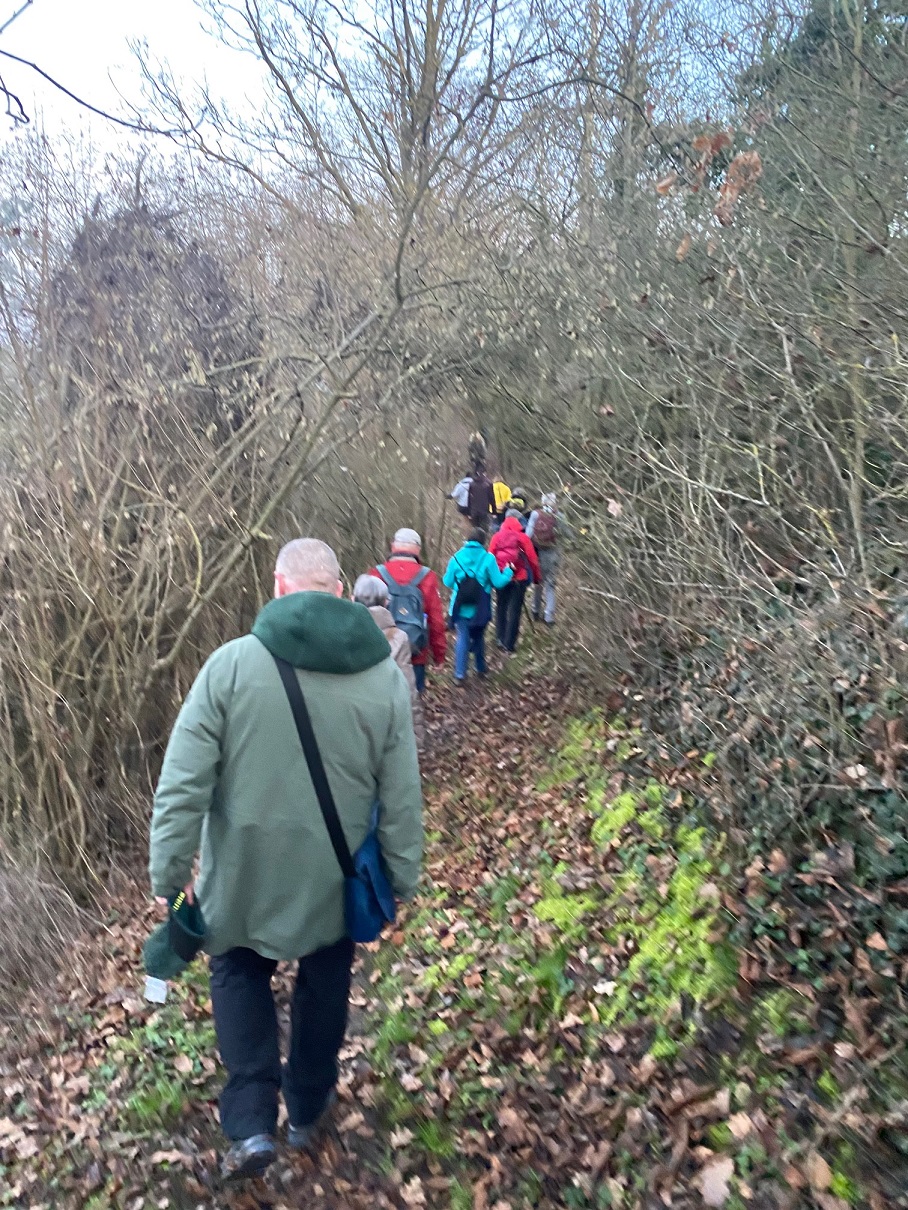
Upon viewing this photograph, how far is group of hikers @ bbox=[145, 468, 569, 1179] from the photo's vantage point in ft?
10.2

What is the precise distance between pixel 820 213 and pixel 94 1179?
7539 millimetres

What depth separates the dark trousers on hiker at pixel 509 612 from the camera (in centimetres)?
1089

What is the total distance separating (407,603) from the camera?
7883 mm

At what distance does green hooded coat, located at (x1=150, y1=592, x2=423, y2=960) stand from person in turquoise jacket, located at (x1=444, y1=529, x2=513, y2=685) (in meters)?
6.27

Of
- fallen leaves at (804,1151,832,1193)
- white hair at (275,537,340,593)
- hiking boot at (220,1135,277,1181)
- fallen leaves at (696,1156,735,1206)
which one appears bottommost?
hiking boot at (220,1135,277,1181)

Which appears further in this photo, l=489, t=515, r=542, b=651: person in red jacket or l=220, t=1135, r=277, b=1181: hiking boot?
l=489, t=515, r=542, b=651: person in red jacket

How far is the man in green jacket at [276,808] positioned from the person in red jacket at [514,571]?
23.5ft

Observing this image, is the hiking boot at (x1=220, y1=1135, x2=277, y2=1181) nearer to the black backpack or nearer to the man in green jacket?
the man in green jacket

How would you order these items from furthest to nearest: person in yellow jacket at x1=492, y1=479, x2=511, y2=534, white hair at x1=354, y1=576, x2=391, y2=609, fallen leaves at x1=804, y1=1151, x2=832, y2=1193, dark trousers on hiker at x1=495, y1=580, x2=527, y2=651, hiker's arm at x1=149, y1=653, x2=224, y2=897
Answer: person in yellow jacket at x1=492, y1=479, x2=511, y2=534
dark trousers on hiker at x1=495, y1=580, x2=527, y2=651
white hair at x1=354, y1=576, x2=391, y2=609
hiker's arm at x1=149, y1=653, x2=224, y2=897
fallen leaves at x1=804, y1=1151, x2=832, y2=1193

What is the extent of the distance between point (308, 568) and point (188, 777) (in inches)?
32.7

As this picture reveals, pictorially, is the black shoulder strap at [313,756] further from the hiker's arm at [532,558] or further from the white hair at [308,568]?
the hiker's arm at [532,558]

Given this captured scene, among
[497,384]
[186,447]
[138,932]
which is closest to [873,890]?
[138,932]

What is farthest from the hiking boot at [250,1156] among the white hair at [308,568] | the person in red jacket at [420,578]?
the person in red jacket at [420,578]

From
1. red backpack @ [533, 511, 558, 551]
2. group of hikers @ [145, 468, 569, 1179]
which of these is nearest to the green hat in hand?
group of hikers @ [145, 468, 569, 1179]
